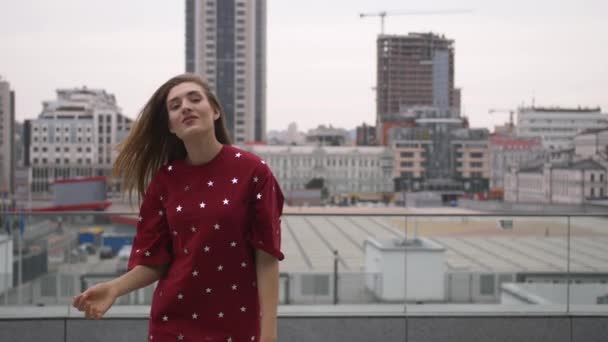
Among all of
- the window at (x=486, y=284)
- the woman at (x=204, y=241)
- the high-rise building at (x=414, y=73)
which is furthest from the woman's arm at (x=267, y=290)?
the high-rise building at (x=414, y=73)

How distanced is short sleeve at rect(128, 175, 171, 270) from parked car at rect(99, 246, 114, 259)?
2.11m

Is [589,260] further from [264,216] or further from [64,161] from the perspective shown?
[64,161]

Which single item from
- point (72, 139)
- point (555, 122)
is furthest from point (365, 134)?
point (72, 139)

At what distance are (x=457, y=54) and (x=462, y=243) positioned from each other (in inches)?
4305

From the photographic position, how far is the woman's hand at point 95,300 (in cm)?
138

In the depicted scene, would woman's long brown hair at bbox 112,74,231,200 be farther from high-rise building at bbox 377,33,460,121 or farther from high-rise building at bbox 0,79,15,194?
high-rise building at bbox 377,33,460,121

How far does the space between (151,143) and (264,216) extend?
33 cm

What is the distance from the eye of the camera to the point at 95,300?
1.39 m

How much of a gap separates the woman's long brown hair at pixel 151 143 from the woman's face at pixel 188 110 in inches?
1.6

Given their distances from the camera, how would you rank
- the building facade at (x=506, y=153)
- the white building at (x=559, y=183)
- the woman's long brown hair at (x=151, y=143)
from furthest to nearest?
1. the building facade at (x=506, y=153)
2. the white building at (x=559, y=183)
3. the woman's long brown hair at (x=151, y=143)

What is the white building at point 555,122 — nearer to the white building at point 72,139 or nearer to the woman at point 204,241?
the white building at point 72,139

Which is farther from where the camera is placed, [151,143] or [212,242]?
[151,143]

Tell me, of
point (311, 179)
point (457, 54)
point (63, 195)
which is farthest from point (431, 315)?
point (457, 54)

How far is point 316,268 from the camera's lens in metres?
3.88
